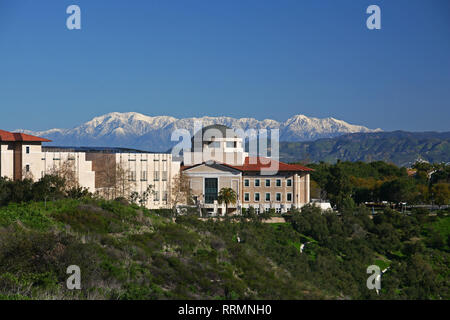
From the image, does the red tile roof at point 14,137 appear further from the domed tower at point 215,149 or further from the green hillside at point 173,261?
the domed tower at point 215,149

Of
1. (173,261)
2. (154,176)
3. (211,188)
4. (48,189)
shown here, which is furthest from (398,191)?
(173,261)

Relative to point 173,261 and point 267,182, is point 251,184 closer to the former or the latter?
point 267,182

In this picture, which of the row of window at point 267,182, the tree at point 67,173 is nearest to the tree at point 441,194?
the row of window at point 267,182

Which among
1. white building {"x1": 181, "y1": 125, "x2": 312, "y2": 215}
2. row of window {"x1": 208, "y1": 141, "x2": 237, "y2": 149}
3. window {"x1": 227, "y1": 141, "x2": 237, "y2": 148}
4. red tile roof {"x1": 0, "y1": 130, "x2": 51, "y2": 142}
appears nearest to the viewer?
red tile roof {"x1": 0, "y1": 130, "x2": 51, "y2": 142}

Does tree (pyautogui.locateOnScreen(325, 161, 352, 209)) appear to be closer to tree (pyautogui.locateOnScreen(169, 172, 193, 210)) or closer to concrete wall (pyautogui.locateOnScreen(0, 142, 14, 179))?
tree (pyautogui.locateOnScreen(169, 172, 193, 210))

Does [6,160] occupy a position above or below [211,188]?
above

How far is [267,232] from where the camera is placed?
49.1 meters

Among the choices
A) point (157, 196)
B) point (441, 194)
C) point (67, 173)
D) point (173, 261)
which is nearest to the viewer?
point (173, 261)

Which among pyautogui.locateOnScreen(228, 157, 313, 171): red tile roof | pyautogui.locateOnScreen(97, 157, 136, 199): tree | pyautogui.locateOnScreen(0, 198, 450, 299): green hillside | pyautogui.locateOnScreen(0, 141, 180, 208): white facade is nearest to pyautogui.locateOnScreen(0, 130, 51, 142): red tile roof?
pyautogui.locateOnScreen(0, 141, 180, 208): white facade

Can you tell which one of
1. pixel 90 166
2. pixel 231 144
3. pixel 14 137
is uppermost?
pixel 14 137

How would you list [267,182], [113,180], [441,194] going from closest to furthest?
[113,180] < [267,182] < [441,194]
